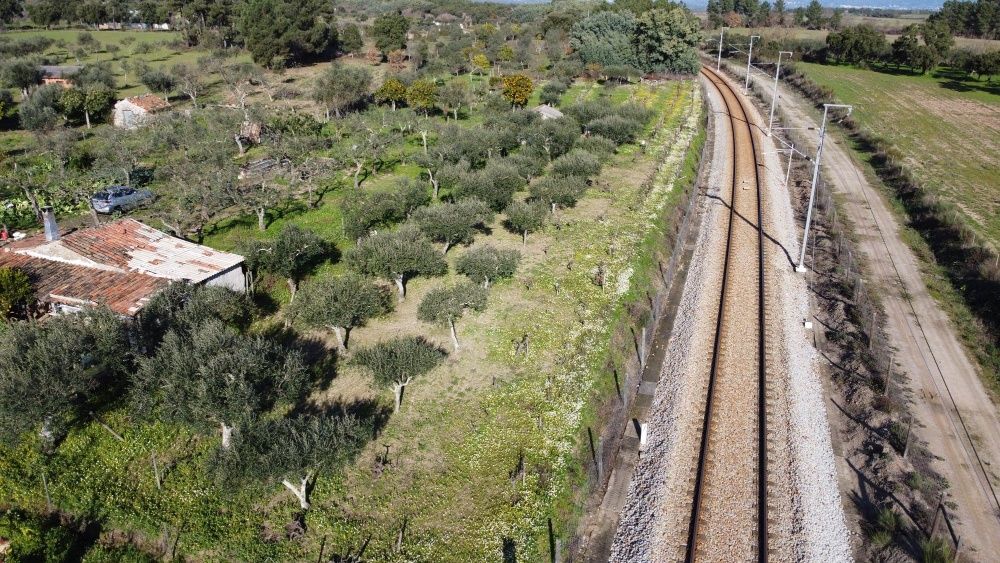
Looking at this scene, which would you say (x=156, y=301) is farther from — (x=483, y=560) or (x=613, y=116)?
(x=613, y=116)

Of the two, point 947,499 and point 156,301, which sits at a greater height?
point 156,301

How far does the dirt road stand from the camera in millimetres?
22375

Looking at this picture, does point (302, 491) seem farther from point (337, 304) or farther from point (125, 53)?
point (125, 53)

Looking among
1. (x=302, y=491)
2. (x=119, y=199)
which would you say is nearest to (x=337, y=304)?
(x=302, y=491)

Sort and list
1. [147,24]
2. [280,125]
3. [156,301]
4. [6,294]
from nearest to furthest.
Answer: [156,301] < [6,294] < [280,125] < [147,24]

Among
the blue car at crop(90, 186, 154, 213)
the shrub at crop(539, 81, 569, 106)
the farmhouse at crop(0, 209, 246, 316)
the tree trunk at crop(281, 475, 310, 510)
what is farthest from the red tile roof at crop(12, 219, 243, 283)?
the shrub at crop(539, 81, 569, 106)

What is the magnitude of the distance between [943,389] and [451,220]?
28427mm

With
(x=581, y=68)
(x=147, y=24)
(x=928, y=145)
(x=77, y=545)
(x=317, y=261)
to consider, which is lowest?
(x=77, y=545)

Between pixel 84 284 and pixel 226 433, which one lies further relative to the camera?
pixel 84 284

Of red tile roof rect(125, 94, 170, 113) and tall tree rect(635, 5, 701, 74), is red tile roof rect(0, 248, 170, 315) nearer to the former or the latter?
red tile roof rect(125, 94, 170, 113)

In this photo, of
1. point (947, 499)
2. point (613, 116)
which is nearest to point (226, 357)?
point (947, 499)

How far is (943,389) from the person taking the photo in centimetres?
2891

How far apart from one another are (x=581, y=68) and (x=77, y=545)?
4453 inches

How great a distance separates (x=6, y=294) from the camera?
31.9 meters
